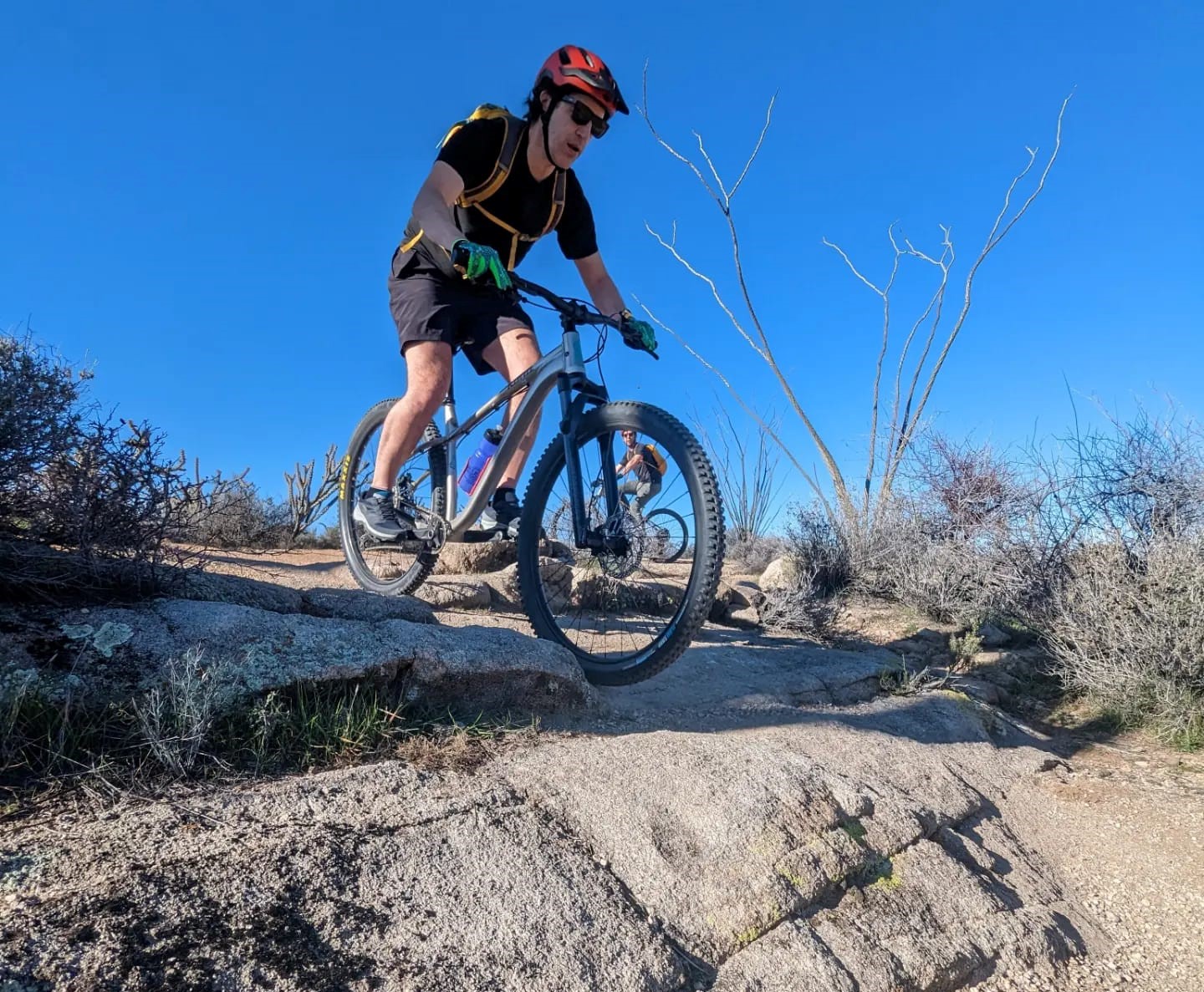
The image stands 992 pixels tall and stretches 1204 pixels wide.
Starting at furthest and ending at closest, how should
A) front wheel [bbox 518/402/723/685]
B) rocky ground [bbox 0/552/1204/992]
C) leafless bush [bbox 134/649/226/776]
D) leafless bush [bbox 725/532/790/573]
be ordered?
1. leafless bush [bbox 725/532/790/573]
2. front wheel [bbox 518/402/723/685]
3. leafless bush [bbox 134/649/226/776]
4. rocky ground [bbox 0/552/1204/992]

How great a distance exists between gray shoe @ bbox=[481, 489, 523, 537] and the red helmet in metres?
1.66

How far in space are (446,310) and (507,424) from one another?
0.57 meters

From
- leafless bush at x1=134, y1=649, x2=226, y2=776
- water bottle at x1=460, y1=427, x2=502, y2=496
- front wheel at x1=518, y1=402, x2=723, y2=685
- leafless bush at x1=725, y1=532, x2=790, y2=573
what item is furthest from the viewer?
leafless bush at x1=725, y1=532, x2=790, y2=573

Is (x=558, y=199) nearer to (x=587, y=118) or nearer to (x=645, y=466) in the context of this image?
(x=587, y=118)

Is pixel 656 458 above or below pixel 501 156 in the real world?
below

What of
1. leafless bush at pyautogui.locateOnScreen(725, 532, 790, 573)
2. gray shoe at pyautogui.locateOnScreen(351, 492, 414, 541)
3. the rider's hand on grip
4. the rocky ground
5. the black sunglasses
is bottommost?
the rocky ground

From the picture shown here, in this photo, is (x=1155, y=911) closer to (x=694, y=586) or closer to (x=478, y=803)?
(x=694, y=586)

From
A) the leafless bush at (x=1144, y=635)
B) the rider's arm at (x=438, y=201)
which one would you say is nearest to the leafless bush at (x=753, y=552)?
the leafless bush at (x=1144, y=635)

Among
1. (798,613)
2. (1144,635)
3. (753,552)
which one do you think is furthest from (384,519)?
(753,552)

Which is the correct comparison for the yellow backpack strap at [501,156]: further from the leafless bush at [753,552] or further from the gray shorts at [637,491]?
the leafless bush at [753,552]

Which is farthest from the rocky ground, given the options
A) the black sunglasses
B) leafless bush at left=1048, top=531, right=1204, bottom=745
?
the black sunglasses

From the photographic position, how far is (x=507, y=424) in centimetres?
347

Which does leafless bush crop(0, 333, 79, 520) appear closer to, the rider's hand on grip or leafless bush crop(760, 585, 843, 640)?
the rider's hand on grip

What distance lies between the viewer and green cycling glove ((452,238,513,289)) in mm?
2689
